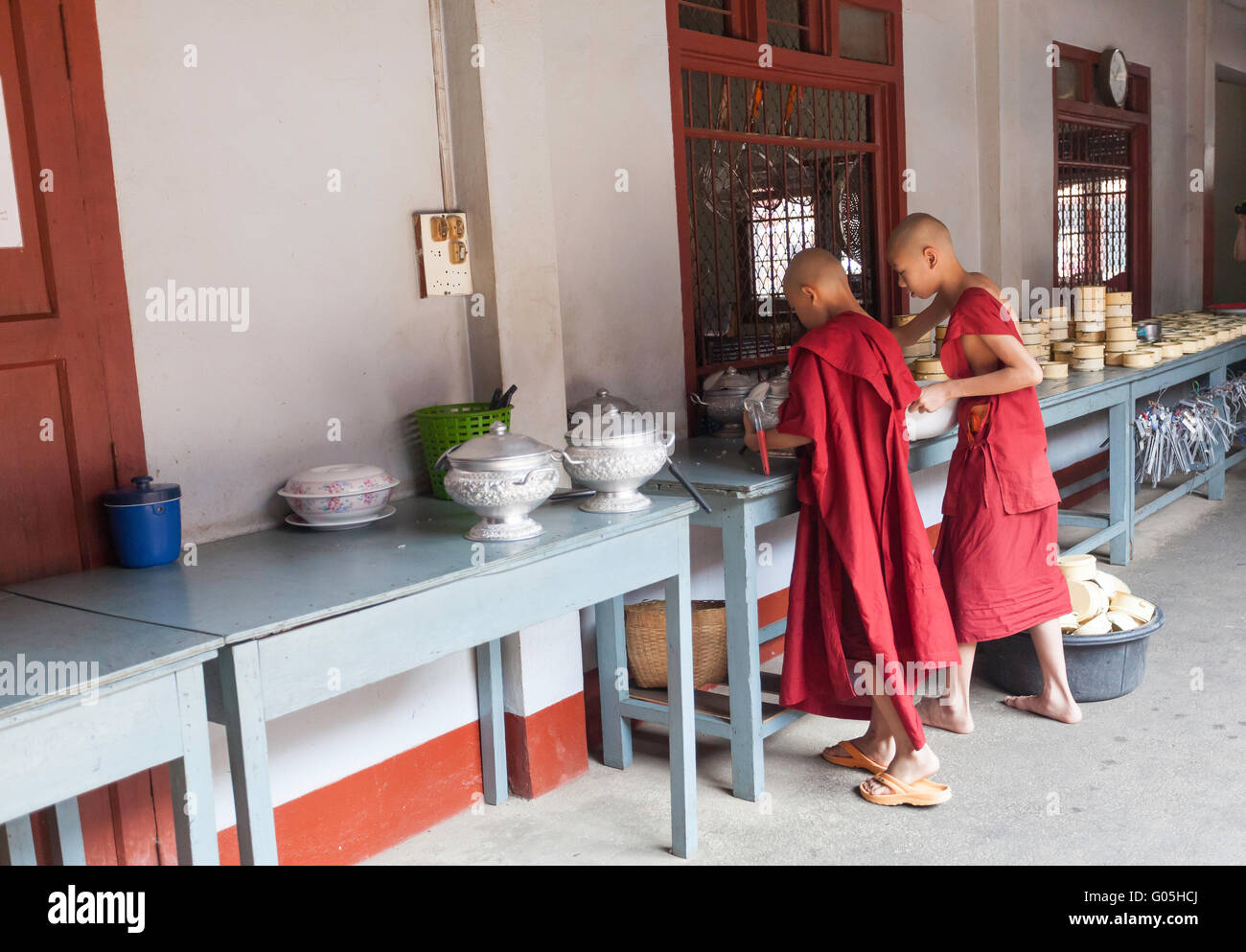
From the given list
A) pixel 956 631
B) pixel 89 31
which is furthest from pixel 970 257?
pixel 89 31

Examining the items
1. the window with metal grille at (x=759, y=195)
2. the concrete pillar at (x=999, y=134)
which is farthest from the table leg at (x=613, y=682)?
the concrete pillar at (x=999, y=134)

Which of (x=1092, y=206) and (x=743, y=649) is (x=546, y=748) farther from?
(x=1092, y=206)

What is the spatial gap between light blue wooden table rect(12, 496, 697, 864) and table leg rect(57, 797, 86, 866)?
0.44 metres

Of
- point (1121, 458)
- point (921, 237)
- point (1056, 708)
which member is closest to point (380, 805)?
point (1056, 708)

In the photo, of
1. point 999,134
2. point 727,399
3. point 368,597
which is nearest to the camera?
point 368,597

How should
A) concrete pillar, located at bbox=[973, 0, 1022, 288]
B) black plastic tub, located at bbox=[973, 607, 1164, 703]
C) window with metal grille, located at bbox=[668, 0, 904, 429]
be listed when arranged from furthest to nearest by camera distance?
concrete pillar, located at bbox=[973, 0, 1022, 288], window with metal grille, located at bbox=[668, 0, 904, 429], black plastic tub, located at bbox=[973, 607, 1164, 703]

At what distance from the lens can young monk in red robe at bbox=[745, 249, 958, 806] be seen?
3.09m

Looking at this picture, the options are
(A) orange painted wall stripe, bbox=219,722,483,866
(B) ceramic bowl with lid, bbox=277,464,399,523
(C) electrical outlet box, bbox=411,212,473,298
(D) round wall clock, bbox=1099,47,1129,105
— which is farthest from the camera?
(D) round wall clock, bbox=1099,47,1129,105

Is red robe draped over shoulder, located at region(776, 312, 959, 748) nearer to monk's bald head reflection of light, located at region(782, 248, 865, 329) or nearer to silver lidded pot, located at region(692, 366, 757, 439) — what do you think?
monk's bald head reflection of light, located at region(782, 248, 865, 329)

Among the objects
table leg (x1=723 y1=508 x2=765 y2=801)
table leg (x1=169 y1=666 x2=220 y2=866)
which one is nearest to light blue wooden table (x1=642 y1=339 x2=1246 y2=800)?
table leg (x1=723 y1=508 x2=765 y2=801)

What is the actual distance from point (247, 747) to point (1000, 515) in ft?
7.75

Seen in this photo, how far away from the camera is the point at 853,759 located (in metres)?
3.42

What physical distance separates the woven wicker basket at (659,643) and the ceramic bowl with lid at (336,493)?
1.11 m

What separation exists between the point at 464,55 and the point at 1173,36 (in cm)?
684
